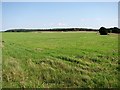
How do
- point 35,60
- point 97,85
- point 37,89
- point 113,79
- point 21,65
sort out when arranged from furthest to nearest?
1. point 35,60
2. point 21,65
3. point 113,79
4. point 97,85
5. point 37,89

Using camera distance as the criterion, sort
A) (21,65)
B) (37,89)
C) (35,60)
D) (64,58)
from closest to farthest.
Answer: (37,89)
(21,65)
(35,60)
(64,58)

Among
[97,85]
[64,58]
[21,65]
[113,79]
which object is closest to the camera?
[97,85]

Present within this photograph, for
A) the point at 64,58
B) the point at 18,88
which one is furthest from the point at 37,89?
the point at 64,58

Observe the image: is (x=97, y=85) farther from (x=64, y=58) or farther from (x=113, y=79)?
(x=64, y=58)

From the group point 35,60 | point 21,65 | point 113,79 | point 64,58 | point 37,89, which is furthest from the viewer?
point 64,58

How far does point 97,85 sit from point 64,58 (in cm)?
566

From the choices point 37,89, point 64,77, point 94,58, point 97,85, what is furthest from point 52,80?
point 94,58

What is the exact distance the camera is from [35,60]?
1536 cm

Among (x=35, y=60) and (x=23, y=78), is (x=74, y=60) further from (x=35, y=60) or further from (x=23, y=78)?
(x=23, y=78)

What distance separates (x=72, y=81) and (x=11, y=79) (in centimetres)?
299

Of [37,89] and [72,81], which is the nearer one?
[37,89]

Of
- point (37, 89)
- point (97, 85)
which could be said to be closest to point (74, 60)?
point (97, 85)

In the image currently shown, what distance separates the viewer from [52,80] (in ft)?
38.8

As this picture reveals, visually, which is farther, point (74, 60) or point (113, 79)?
Answer: point (74, 60)
